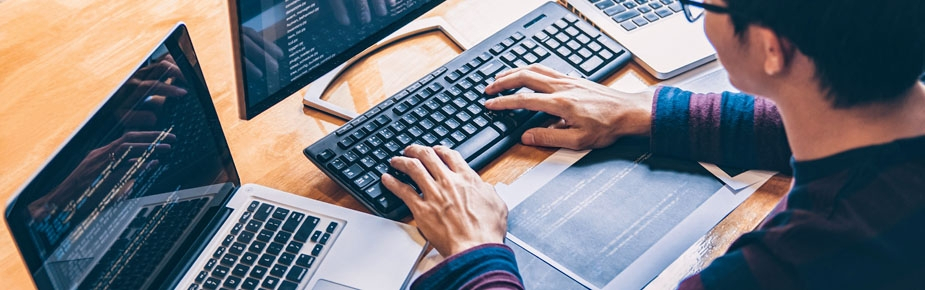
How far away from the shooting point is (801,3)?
0.74 meters

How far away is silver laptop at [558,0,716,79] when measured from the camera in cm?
119

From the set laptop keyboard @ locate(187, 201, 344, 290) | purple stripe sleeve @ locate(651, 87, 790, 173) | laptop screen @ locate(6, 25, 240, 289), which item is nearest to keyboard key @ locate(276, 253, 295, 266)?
laptop keyboard @ locate(187, 201, 344, 290)

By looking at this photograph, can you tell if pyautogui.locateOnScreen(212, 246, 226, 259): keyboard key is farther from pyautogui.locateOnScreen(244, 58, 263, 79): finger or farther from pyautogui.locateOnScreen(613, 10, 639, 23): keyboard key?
pyautogui.locateOnScreen(613, 10, 639, 23): keyboard key

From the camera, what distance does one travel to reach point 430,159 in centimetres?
104

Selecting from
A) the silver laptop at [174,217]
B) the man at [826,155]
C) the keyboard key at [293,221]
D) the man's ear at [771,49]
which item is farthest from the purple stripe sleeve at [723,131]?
the keyboard key at [293,221]

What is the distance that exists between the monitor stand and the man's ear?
1.66 feet

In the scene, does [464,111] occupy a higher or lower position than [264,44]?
lower

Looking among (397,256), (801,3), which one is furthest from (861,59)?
(397,256)

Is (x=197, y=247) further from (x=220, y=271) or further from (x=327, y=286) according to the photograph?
(x=327, y=286)

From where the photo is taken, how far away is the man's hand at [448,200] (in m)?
0.97

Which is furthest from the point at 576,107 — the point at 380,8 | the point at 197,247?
the point at 197,247

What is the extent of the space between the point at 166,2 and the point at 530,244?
696 mm

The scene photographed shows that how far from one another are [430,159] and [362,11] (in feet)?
0.67

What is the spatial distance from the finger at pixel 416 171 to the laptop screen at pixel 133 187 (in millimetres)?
197
